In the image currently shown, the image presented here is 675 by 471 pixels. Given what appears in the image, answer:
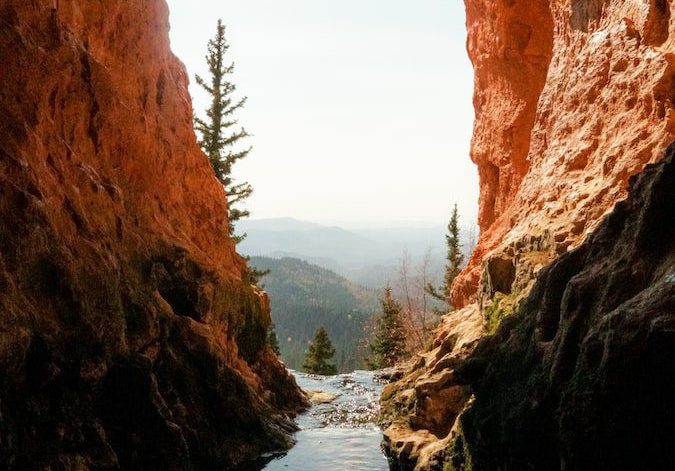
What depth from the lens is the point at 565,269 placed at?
11102mm

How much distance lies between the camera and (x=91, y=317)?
12125 millimetres

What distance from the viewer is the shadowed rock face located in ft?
20.8

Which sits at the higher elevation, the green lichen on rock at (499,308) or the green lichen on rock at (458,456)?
the green lichen on rock at (499,308)

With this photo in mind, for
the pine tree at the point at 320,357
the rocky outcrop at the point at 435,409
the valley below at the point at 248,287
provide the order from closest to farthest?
the valley below at the point at 248,287, the rocky outcrop at the point at 435,409, the pine tree at the point at 320,357

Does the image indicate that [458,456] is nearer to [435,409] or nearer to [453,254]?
[435,409]

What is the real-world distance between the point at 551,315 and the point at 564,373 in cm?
236

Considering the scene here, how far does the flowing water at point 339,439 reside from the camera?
17.3 metres

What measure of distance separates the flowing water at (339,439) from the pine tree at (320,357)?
2834 cm

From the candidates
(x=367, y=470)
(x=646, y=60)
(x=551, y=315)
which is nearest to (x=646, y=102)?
(x=646, y=60)

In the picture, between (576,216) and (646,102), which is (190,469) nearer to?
(576,216)

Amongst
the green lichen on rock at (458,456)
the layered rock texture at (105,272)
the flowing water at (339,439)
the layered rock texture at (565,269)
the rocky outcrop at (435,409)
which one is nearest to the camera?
the layered rock texture at (565,269)

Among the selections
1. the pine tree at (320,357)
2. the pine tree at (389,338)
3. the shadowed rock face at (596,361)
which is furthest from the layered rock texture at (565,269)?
the pine tree at (320,357)

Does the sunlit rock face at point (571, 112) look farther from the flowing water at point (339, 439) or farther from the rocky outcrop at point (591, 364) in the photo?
the flowing water at point (339, 439)

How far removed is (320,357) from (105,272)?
5174 cm
